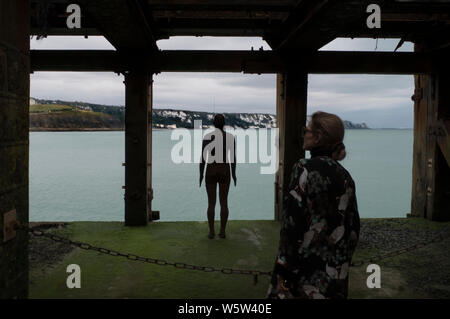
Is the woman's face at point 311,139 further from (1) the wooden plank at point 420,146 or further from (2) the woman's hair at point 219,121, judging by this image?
(1) the wooden plank at point 420,146

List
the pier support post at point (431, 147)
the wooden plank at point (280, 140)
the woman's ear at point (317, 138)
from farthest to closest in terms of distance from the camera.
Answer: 1. the pier support post at point (431, 147)
2. the wooden plank at point (280, 140)
3. the woman's ear at point (317, 138)

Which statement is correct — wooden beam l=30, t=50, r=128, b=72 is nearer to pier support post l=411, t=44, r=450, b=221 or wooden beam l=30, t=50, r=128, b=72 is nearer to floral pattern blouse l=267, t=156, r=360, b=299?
floral pattern blouse l=267, t=156, r=360, b=299

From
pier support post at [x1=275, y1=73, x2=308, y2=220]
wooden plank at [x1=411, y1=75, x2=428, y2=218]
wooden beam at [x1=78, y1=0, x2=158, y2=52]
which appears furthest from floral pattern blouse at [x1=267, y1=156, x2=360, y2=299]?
wooden plank at [x1=411, y1=75, x2=428, y2=218]

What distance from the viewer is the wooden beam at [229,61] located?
286 inches

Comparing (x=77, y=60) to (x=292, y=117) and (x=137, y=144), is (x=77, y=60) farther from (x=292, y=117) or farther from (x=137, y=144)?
(x=292, y=117)

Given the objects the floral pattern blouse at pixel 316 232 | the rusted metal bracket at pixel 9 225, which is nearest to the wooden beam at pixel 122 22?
the rusted metal bracket at pixel 9 225

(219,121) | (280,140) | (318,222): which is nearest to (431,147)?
(280,140)

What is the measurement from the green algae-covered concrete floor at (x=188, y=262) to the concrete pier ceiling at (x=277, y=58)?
3.39 ft

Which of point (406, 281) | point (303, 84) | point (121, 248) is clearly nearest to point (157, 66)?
point (303, 84)

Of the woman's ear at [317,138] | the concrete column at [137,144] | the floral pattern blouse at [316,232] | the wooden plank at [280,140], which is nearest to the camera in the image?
the floral pattern blouse at [316,232]

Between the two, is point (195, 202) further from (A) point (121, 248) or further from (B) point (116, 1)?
(B) point (116, 1)

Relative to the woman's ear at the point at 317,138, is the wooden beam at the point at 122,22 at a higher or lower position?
higher

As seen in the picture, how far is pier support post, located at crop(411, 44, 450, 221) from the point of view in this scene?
7.84 m

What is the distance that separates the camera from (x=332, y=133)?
2.39 m
